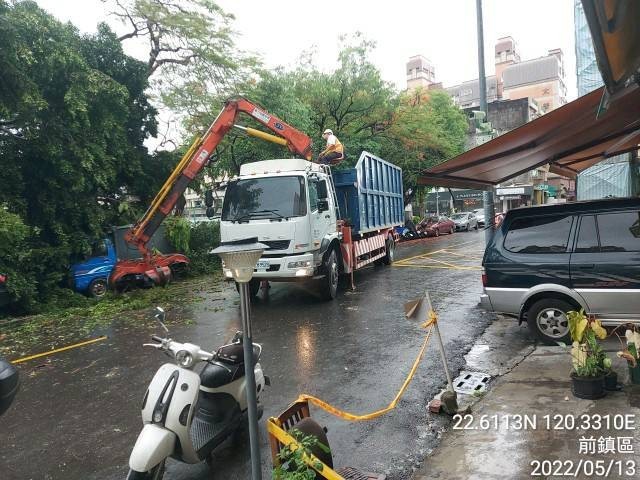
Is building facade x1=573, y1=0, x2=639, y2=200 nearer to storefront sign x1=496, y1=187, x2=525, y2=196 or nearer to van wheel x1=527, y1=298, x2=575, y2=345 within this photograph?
van wheel x1=527, y1=298, x2=575, y2=345

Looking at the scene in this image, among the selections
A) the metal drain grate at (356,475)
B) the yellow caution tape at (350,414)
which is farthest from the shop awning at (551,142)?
the metal drain grate at (356,475)

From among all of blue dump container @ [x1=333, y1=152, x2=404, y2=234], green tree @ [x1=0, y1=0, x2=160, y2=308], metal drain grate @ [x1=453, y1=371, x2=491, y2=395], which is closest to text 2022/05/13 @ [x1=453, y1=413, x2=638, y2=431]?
metal drain grate @ [x1=453, y1=371, x2=491, y2=395]

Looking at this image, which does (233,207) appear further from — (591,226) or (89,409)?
(591,226)

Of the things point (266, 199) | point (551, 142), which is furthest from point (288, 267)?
point (551, 142)

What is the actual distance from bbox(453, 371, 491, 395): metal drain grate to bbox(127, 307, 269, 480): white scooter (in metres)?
2.31

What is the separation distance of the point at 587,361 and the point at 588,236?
217 cm

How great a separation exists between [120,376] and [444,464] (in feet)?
14.0

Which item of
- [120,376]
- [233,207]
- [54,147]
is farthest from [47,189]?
[120,376]

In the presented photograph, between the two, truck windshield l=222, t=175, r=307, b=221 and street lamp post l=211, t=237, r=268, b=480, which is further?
truck windshield l=222, t=175, r=307, b=221

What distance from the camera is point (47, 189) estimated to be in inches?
477

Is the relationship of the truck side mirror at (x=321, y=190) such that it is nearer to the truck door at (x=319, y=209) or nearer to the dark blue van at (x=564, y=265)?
the truck door at (x=319, y=209)

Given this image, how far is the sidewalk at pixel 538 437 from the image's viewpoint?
3213 millimetres

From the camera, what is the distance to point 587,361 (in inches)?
165

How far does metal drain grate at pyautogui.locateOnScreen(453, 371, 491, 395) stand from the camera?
4.87m
